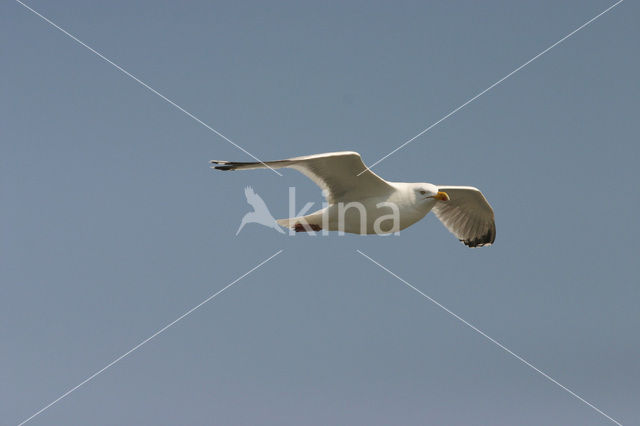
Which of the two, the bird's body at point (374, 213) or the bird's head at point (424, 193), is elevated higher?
the bird's head at point (424, 193)

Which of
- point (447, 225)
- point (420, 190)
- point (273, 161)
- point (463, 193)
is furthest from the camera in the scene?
point (447, 225)

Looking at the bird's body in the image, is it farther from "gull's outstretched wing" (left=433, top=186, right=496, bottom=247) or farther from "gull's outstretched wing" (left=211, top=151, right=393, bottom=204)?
"gull's outstretched wing" (left=433, top=186, right=496, bottom=247)

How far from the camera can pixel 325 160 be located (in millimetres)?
9531

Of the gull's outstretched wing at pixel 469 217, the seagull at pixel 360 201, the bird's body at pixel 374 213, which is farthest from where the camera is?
the gull's outstretched wing at pixel 469 217

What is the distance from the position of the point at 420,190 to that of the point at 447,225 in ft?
9.55

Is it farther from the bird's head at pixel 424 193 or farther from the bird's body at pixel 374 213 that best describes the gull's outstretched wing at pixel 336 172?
the bird's head at pixel 424 193

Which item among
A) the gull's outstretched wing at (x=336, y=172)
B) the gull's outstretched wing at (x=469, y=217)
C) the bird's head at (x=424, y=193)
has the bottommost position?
the gull's outstretched wing at (x=469, y=217)

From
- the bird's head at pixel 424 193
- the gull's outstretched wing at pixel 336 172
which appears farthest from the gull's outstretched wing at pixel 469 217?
the gull's outstretched wing at pixel 336 172

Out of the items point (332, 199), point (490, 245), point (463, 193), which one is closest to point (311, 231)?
point (332, 199)

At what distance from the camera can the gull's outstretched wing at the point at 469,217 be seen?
1221cm

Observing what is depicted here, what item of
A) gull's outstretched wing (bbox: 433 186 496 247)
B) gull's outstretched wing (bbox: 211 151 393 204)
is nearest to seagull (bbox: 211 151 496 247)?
gull's outstretched wing (bbox: 211 151 393 204)

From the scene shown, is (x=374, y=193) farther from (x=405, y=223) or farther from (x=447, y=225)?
(x=447, y=225)
